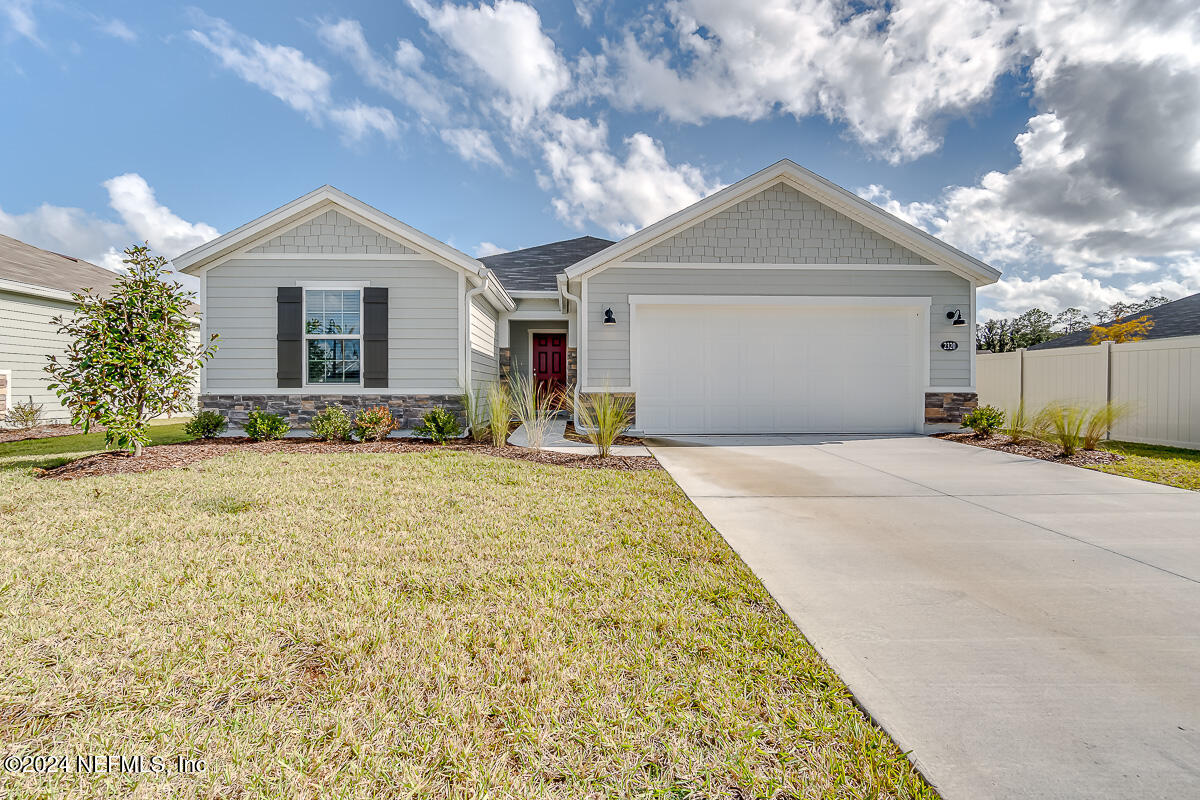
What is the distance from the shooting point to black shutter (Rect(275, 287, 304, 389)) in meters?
8.07

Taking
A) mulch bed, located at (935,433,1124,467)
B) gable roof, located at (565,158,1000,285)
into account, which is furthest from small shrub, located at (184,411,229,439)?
mulch bed, located at (935,433,1124,467)

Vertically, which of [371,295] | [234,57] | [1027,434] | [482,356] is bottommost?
[1027,434]

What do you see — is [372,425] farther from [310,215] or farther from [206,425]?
[310,215]

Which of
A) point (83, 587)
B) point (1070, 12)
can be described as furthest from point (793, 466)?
point (1070, 12)

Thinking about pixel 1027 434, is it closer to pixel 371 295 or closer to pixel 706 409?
pixel 706 409

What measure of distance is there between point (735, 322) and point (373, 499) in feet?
22.0

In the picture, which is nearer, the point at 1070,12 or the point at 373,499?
the point at 373,499

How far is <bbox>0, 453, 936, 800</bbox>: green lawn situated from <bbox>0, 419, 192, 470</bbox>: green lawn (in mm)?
3611

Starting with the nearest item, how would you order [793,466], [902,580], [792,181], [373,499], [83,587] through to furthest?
1. [83,587]
2. [902,580]
3. [373,499]
4. [793,466]
5. [792,181]

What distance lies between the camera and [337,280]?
818 centimetres

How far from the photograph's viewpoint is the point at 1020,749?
1446 mm

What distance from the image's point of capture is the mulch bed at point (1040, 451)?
20.1 feet

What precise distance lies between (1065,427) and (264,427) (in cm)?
1164

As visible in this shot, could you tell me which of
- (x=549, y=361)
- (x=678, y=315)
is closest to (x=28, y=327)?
(x=549, y=361)
